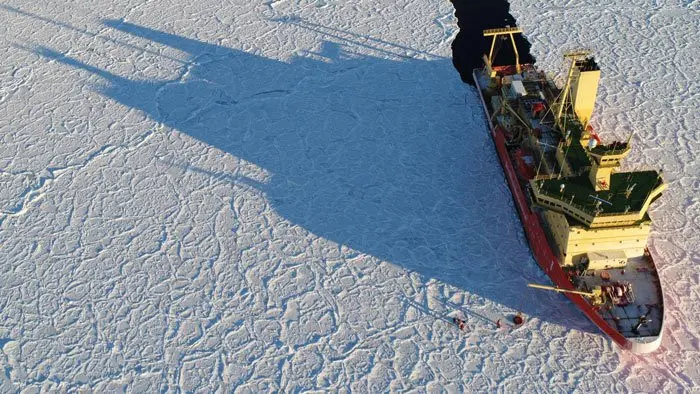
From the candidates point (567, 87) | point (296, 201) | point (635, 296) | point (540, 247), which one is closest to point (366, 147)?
point (296, 201)

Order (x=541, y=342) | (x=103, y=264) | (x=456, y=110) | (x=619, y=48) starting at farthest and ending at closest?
(x=619, y=48)
(x=456, y=110)
(x=103, y=264)
(x=541, y=342)

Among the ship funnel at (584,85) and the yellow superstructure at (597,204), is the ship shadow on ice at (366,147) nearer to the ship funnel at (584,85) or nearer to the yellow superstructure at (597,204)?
the yellow superstructure at (597,204)

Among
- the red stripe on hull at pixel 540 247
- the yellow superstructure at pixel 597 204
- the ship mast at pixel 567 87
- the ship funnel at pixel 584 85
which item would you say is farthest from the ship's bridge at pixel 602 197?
the ship funnel at pixel 584 85

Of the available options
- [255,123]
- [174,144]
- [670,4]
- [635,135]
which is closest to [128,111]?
[174,144]

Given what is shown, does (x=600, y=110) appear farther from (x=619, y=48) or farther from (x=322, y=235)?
(x=322, y=235)

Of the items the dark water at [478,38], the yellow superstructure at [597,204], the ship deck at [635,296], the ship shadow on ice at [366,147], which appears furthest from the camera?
the dark water at [478,38]
